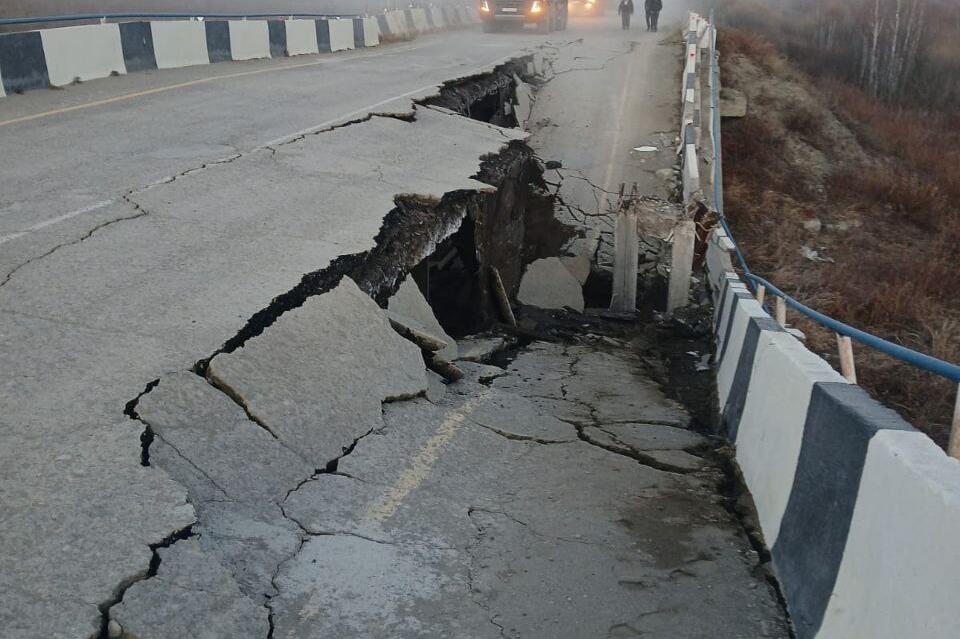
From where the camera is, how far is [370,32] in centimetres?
2575

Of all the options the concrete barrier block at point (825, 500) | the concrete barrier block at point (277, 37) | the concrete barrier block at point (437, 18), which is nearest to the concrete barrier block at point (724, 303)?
the concrete barrier block at point (825, 500)

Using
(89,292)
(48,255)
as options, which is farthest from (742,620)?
(48,255)

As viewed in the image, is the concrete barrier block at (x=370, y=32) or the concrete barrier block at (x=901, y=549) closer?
the concrete barrier block at (x=901, y=549)

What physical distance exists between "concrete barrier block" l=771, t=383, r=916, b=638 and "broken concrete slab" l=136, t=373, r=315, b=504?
2251 millimetres

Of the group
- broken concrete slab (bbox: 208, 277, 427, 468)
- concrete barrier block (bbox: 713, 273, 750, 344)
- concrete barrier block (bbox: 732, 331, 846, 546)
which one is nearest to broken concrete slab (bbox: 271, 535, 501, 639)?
broken concrete slab (bbox: 208, 277, 427, 468)

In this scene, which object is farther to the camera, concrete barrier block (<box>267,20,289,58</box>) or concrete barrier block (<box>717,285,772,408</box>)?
concrete barrier block (<box>267,20,289,58</box>)

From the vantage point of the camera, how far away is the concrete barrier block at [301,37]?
68.4 feet

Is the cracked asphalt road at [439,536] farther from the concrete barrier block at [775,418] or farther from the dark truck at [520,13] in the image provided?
the dark truck at [520,13]

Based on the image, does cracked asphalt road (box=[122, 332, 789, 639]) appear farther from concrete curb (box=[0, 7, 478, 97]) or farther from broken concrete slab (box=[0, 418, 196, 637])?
concrete curb (box=[0, 7, 478, 97])

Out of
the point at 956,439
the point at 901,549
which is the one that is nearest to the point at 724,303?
the point at 956,439

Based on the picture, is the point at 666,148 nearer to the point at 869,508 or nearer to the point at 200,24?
the point at 200,24

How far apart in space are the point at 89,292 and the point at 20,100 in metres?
8.48

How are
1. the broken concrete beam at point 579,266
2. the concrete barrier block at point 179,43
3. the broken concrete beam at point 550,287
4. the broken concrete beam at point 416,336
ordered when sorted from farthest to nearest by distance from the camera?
the concrete barrier block at point 179,43 → the broken concrete beam at point 579,266 → the broken concrete beam at point 550,287 → the broken concrete beam at point 416,336

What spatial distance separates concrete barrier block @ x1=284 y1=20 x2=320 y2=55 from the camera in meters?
20.9
